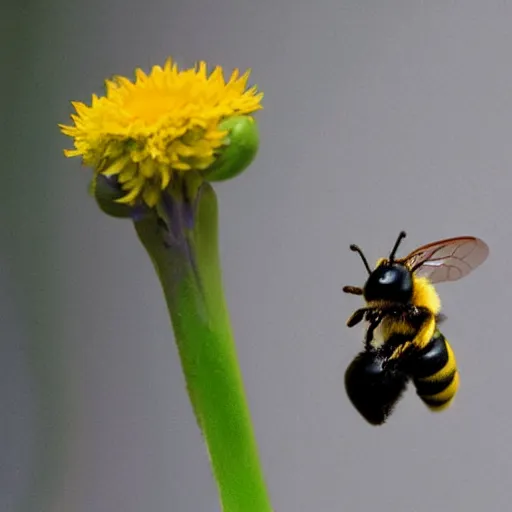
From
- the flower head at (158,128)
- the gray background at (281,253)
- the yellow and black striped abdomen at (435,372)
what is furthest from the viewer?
the gray background at (281,253)

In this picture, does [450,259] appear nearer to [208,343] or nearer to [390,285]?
[390,285]

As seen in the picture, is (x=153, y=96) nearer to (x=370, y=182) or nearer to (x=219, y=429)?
(x=219, y=429)

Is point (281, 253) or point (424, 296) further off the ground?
point (281, 253)

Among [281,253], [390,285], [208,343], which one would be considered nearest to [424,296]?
[390,285]

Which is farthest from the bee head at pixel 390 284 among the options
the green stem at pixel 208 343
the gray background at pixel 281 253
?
the gray background at pixel 281 253

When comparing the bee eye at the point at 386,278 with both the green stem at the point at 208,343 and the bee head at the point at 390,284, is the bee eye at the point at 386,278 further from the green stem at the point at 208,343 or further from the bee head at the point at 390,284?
the green stem at the point at 208,343

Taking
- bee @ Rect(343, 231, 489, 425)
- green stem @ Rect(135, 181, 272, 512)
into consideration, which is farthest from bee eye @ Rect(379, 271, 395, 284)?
green stem @ Rect(135, 181, 272, 512)
